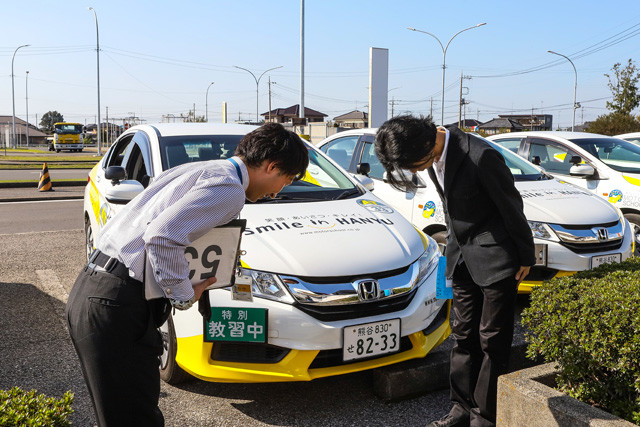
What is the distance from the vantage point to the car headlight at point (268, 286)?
3.17m

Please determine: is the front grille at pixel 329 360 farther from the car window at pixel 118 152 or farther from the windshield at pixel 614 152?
the windshield at pixel 614 152

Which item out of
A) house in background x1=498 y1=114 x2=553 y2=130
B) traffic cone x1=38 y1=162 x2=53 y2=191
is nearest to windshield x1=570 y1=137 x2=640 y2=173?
traffic cone x1=38 y1=162 x2=53 y2=191

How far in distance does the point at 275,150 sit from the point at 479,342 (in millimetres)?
1740

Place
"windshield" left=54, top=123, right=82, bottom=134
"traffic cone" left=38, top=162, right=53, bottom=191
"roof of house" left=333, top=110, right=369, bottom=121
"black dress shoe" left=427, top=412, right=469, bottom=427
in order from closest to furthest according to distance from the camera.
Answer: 1. "black dress shoe" left=427, top=412, right=469, bottom=427
2. "traffic cone" left=38, top=162, right=53, bottom=191
3. "windshield" left=54, top=123, right=82, bottom=134
4. "roof of house" left=333, top=110, right=369, bottom=121

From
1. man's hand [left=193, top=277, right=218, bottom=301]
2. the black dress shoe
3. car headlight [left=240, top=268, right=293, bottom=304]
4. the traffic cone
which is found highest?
man's hand [left=193, top=277, right=218, bottom=301]

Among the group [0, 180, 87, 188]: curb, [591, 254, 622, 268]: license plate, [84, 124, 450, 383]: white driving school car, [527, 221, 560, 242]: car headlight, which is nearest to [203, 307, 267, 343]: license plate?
[84, 124, 450, 383]: white driving school car

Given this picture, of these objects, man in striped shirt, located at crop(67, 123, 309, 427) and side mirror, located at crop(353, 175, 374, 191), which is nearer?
man in striped shirt, located at crop(67, 123, 309, 427)

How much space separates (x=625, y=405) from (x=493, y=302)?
27.8 inches

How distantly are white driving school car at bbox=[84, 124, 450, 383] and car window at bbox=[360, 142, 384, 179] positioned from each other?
2.55 meters

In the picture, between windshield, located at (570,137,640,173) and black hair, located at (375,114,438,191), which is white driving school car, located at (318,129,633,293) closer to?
windshield, located at (570,137,640,173)

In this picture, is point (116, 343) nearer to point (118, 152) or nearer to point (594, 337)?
point (594, 337)

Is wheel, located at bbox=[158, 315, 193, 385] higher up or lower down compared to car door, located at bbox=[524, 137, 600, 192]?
lower down

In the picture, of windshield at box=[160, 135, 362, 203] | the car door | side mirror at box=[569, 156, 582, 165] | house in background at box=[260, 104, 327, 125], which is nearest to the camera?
windshield at box=[160, 135, 362, 203]

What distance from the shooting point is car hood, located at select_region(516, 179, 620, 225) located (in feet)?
16.5
